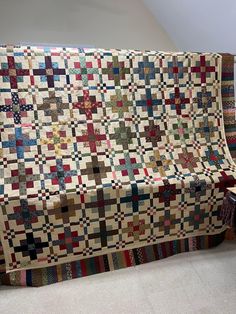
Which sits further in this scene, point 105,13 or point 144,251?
point 105,13

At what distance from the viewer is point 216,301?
4.17ft

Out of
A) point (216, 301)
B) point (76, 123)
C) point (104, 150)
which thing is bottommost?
point (216, 301)

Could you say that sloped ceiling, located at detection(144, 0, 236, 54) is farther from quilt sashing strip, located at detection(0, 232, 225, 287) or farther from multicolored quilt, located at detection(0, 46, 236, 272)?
quilt sashing strip, located at detection(0, 232, 225, 287)

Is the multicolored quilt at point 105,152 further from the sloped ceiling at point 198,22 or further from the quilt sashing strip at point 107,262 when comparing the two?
the sloped ceiling at point 198,22

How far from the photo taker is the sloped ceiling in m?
2.14

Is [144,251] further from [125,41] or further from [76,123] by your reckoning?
[125,41]

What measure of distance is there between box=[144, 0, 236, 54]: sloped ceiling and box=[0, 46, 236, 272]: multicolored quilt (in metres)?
0.78

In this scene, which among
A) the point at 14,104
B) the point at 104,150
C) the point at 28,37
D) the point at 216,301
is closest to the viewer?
the point at 216,301

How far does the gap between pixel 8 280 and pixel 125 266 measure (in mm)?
724

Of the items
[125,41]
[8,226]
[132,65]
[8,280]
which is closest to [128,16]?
[125,41]

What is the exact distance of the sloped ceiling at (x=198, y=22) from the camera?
2143 millimetres

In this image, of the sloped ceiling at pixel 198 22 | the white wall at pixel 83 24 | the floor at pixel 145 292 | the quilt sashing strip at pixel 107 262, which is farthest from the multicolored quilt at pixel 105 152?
the white wall at pixel 83 24

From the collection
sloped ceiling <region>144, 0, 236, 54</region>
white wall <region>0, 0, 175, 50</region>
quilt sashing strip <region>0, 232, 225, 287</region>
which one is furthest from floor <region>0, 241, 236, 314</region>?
white wall <region>0, 0, 175, 50</region>

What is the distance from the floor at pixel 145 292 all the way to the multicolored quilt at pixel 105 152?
0.51ft
